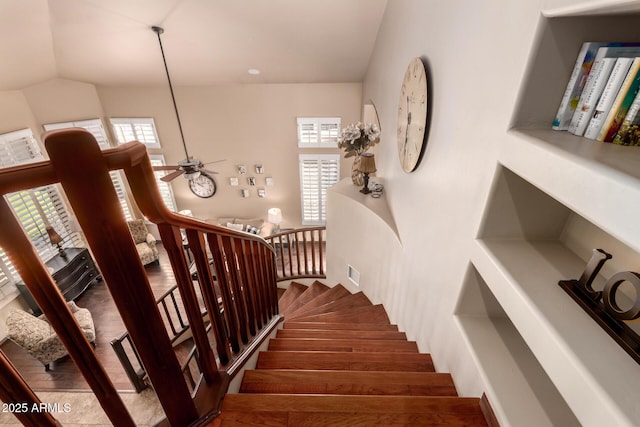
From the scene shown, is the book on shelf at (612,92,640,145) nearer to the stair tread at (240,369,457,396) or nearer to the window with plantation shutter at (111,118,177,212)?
the stair tread at (240,369,457,396)

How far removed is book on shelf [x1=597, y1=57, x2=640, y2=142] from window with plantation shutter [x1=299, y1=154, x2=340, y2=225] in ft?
18.2

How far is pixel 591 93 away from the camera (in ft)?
2.74

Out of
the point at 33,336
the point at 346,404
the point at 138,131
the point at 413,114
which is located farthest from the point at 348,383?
the point at 138,131

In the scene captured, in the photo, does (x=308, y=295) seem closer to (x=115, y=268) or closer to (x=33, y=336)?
(x=33, y=336)

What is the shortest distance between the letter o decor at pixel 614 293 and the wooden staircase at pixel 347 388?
0.78 meters

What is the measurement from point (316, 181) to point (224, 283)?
17.7 feet

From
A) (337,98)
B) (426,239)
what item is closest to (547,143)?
(426,239)

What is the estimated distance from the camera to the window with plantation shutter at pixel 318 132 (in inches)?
240

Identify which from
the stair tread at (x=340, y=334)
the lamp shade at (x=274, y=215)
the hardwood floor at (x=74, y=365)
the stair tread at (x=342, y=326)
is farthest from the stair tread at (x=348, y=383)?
the lamp shade at (x=274, y=215)

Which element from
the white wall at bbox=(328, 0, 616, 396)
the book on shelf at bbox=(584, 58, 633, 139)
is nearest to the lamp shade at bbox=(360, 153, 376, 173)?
the white wall at bbox=(328, 0, 616, 396)

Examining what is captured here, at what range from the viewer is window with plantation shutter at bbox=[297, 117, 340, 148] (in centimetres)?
609

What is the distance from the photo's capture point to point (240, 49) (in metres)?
4.44

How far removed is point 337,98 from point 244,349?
5.40 meters

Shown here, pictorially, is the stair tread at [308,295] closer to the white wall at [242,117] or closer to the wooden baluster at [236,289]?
the wooden baluster at [236,289]
